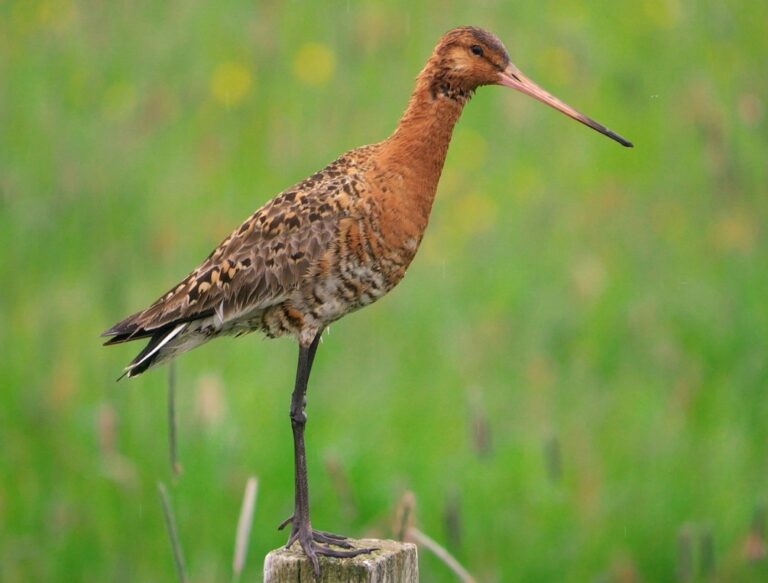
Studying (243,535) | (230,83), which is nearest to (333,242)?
(243,535)

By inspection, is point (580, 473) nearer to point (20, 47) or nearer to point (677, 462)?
point (677, 462)

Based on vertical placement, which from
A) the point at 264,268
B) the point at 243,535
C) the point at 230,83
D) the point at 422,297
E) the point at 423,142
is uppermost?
the point at 230,83

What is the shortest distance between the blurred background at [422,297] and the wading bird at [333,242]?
5.31ft

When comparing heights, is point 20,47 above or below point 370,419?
above

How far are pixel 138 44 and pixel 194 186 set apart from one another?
188 centimetres

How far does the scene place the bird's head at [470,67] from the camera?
528cm

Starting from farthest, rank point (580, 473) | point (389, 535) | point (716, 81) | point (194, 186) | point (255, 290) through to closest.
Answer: point (716, 81)
point (194, 186)
point (580, 473)
point (389, 535)
point (255, 290)

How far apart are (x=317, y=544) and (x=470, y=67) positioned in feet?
6.04

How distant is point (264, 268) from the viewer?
530 cm

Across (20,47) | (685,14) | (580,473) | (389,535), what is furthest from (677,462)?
(20,47)

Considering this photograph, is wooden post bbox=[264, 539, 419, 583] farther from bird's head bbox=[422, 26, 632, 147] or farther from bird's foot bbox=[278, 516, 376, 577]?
bird's head bbox=[422, 26, 632, 147]

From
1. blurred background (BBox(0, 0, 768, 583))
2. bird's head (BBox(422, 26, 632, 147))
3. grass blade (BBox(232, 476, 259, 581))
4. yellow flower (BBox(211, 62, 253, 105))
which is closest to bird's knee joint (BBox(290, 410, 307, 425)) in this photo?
grass blade (BBox(232, 476, 259, 581))

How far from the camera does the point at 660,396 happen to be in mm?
9148

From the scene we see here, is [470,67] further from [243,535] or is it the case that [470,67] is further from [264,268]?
[243,535]
